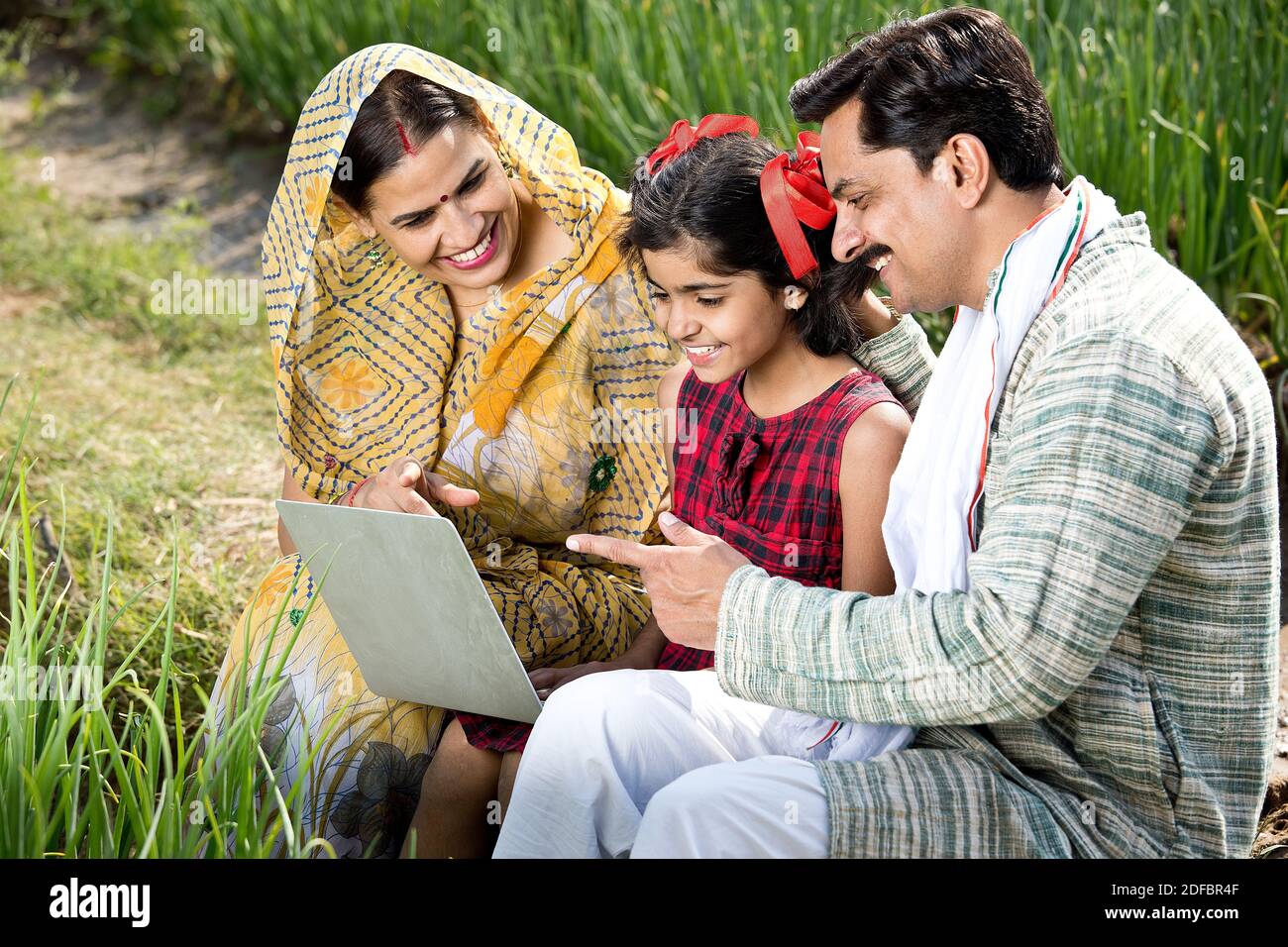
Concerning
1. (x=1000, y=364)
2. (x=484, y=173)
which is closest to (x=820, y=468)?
(x=1000, y=364)

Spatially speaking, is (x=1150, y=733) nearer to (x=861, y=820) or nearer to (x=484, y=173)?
(x=861, y=820)

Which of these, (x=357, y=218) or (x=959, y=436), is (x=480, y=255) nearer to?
(x=357, y=218)

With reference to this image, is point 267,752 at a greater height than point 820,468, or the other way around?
point 820,468

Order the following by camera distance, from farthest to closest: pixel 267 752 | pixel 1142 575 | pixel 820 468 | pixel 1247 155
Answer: pixel 1247 155, pixel 267 752, pixel 820 468, pixel 1142 575

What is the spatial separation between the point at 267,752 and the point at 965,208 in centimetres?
132

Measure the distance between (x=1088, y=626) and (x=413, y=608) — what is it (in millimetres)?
895

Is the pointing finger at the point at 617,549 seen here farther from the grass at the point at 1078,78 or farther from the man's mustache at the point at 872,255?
the grass at the point at 1078,78

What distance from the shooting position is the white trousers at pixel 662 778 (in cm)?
158

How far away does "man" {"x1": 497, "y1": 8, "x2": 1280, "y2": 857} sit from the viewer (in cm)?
143

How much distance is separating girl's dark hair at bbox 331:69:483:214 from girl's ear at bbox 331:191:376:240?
82 mm

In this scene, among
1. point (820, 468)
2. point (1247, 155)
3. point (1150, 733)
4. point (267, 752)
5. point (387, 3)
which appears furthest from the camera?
Answer: point (387, 3)

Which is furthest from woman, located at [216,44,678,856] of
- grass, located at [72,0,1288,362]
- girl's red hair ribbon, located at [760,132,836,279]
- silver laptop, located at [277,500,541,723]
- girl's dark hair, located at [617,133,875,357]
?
grass, located at [72,0,1288,362]

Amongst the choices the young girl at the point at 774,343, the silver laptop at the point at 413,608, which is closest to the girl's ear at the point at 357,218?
the young girl at the point at 774,343

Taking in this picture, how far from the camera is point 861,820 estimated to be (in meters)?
1.58
